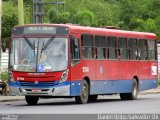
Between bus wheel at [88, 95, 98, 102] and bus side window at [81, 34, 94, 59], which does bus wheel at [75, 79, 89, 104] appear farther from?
bus wheel at [88, 95, 98, 102]

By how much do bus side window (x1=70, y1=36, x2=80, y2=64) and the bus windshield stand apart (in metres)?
0.35

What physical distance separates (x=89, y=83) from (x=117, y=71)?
3.15 meters

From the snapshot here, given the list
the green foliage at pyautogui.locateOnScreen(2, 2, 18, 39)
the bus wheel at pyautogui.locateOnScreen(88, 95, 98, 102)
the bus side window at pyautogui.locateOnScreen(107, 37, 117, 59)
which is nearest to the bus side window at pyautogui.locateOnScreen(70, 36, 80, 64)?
the bus side window at pyautogui.locateOnScreen(107, 37, 117, 59)

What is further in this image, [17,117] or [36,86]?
[36,86]

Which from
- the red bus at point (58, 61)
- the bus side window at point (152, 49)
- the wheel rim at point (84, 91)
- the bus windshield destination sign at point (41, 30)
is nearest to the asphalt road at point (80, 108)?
the wheel rim at point (84, 91)

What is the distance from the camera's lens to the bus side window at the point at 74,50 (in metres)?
28.1

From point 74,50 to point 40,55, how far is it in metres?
1.27

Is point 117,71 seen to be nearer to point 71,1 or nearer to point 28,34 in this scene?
point 28,34

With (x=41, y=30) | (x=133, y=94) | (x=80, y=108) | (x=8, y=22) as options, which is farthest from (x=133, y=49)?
(x=8, y=22)

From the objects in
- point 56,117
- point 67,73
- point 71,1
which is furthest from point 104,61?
point 71,1

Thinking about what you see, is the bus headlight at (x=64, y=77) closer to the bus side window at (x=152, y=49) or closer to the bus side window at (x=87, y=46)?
the bus side window at (x=87, y=46)

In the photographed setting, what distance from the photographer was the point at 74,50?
2828cm

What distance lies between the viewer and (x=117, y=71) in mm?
32500

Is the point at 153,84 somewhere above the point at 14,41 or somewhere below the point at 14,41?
below
